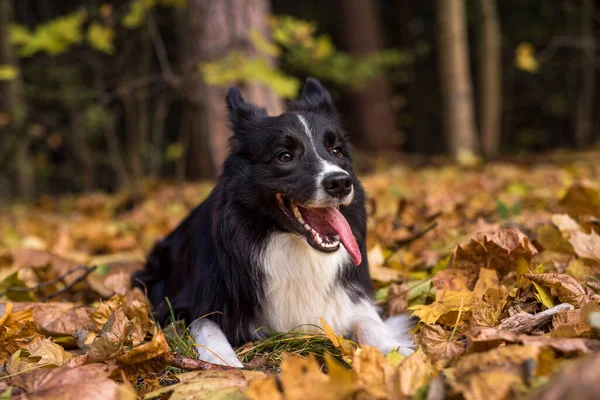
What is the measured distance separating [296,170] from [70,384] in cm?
152

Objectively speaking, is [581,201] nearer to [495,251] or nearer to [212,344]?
[495,251]

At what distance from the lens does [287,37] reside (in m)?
6.28

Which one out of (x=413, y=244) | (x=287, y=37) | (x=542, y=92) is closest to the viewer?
(x=413, y=244)

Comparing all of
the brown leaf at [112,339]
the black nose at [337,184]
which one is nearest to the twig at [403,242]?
the black nose at [337,184]

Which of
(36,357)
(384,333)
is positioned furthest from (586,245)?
(36,357)

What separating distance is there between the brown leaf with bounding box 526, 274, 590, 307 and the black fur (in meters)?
0.96

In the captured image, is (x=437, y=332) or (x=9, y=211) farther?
(x=9, y=211)

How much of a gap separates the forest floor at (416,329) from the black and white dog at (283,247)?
204mm

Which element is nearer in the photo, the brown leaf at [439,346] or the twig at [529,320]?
the brown leaf at [439,346]

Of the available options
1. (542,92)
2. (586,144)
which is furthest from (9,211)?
(542,92)

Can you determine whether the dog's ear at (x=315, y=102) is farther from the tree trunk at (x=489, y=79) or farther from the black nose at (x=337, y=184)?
the tree trunk at (x=489, y=79)

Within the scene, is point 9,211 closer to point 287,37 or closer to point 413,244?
point 287,37

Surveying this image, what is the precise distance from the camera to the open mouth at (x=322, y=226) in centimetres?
273

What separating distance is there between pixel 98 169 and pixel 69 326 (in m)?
15.8
